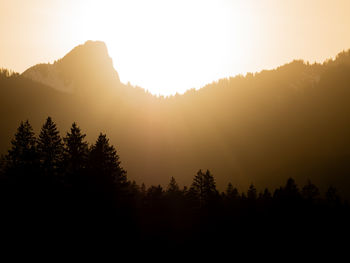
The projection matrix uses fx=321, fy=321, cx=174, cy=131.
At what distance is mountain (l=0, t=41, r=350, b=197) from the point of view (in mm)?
136125

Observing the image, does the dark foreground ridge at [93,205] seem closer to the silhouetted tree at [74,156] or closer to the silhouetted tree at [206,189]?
the silhouetted tree at [74,156]

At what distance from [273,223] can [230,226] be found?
308 inches

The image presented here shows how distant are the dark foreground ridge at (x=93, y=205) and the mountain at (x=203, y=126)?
83954 mm

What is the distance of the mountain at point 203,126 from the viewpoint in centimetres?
13612

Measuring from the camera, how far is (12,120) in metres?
142

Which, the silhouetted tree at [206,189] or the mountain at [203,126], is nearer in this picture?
the silhouetted tree at [206,189]

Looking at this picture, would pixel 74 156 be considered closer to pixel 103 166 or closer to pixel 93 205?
pixel 103 166

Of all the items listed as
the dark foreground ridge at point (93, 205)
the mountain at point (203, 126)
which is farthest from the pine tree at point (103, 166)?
the mountain at point (203, 126)

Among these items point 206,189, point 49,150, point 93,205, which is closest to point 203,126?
point 206,189

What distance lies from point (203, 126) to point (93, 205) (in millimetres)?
163069

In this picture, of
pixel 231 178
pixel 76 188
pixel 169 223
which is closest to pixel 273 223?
pixel 169 223

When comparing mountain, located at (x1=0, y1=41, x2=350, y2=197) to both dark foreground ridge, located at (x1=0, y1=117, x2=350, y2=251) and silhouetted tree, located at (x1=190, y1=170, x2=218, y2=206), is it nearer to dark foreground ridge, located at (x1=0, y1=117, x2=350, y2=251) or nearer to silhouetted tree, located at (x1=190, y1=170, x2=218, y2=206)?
silhouetted tree, located at (x1=190, y1=170, x2=218, y2=206)

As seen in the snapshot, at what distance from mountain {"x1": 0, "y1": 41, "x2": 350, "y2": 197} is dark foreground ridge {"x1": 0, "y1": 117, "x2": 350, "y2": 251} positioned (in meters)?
84.0

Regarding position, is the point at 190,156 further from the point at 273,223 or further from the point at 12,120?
the point at 273,223
